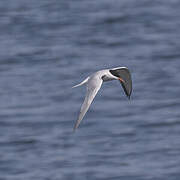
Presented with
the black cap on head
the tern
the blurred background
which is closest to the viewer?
the tern

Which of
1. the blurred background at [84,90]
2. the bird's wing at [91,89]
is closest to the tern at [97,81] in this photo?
the bird's wing at [91,89]

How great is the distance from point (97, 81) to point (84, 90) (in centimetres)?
1259

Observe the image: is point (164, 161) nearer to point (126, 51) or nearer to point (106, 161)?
point (106, 161)

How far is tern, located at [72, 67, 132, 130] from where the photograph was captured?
7.92m

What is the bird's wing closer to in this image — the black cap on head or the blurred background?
A: the black cap on head

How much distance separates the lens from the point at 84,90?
21.2m

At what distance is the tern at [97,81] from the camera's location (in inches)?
312

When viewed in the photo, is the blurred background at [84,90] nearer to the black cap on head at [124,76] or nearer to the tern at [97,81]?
the black cap on head at [124,76]

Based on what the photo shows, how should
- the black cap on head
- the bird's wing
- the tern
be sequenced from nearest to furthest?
1. the tern
2. the bird's wing
3. the black cap on head

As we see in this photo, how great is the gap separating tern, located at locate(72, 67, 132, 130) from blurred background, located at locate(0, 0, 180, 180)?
6184 millimetres

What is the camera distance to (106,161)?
56.1 feet

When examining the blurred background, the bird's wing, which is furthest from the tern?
the blurred background

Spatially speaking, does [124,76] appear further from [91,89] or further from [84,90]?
[84,90]

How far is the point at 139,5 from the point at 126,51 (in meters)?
5.01
